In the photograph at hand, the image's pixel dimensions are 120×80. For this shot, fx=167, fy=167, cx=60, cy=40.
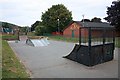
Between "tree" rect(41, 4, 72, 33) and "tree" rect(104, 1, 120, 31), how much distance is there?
20.3 meters

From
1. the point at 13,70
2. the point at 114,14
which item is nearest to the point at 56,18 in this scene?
the point at 114,14

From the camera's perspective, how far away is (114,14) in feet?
95.5

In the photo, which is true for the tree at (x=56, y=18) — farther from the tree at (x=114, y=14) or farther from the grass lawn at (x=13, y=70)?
the grass lawn at (x=13, y=70)

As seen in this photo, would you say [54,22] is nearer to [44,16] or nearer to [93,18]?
[44,16]

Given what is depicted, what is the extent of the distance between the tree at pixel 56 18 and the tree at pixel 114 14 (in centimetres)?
2028

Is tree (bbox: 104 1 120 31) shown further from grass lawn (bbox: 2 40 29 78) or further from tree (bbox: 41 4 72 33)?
grass lawn (bbox: 2 40 29 78)

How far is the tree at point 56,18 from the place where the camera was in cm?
4903

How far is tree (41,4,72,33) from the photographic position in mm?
49031

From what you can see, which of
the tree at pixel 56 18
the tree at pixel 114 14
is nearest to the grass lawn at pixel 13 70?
the tree at pixel 114 14

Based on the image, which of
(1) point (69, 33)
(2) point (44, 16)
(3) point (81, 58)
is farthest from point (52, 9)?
(3) point (81, 58)

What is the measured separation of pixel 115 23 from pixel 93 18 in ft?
140

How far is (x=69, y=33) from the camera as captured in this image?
139ft

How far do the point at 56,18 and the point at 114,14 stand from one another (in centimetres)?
2300

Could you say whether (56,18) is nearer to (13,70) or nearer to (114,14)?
(114,14)
